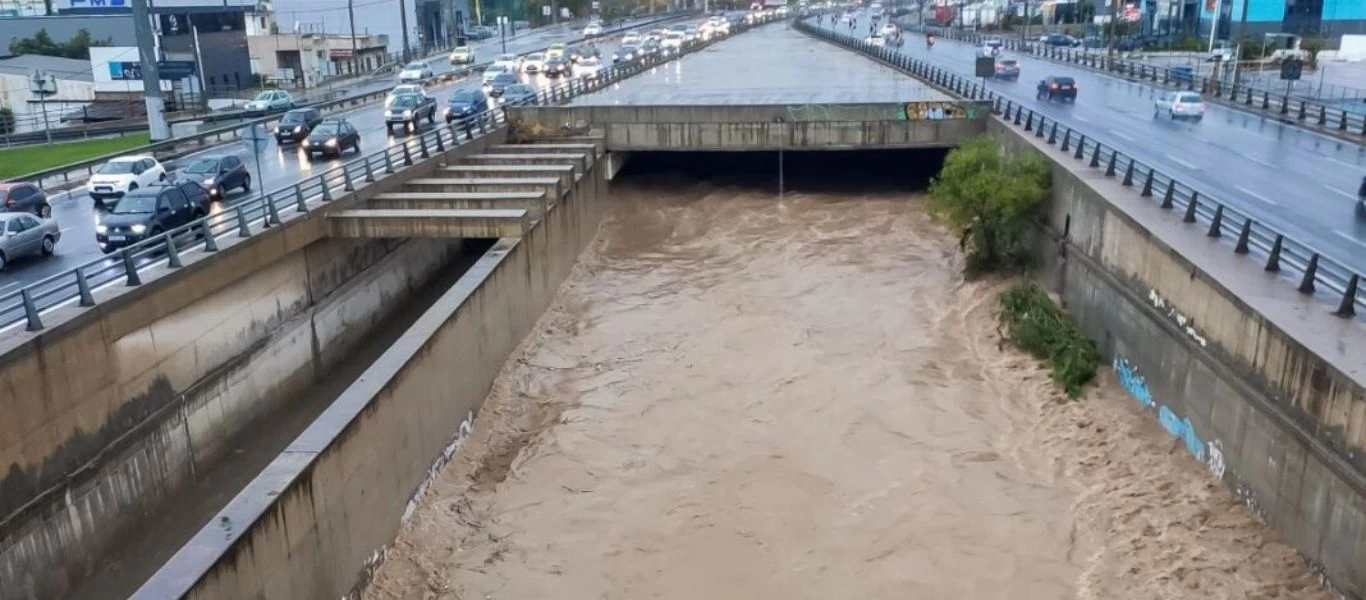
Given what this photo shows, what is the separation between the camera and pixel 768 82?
202 ft

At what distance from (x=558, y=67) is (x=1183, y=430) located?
64.2 m

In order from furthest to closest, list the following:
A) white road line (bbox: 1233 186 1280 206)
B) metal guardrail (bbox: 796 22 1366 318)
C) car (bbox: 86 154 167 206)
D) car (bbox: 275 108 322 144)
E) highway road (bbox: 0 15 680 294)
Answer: car (bbox: 275 108 322 144) < car (bbox: 86 154 167 206) < white road line (bbox: 1233 186 1280 206) < highway road (bbox: 0 15 680 294) < metal guardrail (bbox: 796 22 1366 318)

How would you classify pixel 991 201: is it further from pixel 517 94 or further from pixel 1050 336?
pixel 517 94

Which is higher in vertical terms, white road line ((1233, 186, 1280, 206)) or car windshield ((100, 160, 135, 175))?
car windshield ((100, 160, 135, 175))

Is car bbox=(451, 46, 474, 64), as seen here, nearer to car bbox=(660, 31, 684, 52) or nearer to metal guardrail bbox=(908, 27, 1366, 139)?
car bbox=(660, 31, 684, 52)

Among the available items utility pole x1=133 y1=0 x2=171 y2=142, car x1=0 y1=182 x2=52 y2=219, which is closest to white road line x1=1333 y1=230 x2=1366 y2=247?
car x1=0 y1=182 x2=52 y2=219

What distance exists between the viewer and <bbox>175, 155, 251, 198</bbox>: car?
30250 millimetres

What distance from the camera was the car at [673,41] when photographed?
96.1m

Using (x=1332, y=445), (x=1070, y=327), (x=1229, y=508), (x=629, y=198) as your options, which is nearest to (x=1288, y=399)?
(x=1332, y=445)

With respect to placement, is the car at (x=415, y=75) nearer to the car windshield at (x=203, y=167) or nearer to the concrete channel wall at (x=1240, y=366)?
the car windshield at (x=203, y=167)

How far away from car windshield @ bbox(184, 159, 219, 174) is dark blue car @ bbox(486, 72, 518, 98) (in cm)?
2775

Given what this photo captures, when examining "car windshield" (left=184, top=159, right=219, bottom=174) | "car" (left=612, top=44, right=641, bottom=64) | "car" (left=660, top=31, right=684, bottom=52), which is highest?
"car" (left=660, top=31, right=684, bottom=52)

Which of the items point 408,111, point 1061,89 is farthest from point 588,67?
point 1061,89

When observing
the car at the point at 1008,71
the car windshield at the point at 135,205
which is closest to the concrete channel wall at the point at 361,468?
the car windshield at the point at 135,205
